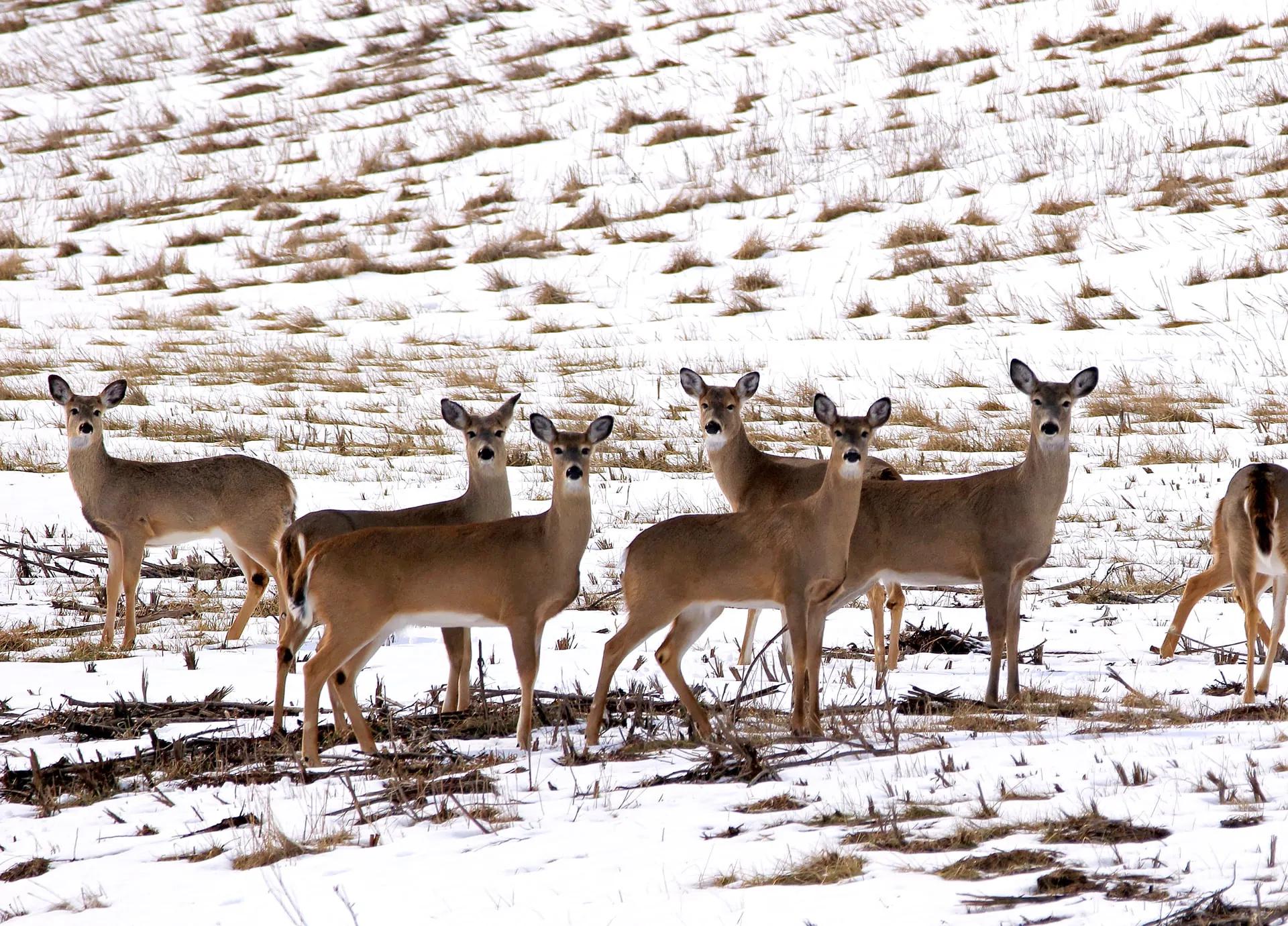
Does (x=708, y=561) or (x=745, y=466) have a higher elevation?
(x=745, y=466)

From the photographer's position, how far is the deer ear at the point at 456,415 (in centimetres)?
901

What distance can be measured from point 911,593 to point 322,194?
2131 centimetres

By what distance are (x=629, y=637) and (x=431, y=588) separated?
907mm

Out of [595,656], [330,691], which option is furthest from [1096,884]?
[595,656]

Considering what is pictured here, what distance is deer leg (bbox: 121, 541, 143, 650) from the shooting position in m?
9.20

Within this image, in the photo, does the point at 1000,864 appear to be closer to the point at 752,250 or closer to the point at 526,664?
the point at 526,664

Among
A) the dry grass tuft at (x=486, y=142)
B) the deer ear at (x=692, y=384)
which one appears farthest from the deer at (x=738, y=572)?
the dry grass tuft at (x=486, y=142)

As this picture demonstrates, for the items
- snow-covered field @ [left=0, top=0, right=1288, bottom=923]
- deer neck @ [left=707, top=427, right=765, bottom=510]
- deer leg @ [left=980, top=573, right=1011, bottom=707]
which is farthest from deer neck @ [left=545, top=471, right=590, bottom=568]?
deer neck @ [left=707, top=427, right=765, bottom=510]

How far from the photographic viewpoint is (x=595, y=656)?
8.66 meters

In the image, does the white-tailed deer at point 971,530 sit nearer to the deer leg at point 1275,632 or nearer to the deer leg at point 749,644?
the deer leg at point 749,644

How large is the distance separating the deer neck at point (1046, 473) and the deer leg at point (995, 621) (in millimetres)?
499

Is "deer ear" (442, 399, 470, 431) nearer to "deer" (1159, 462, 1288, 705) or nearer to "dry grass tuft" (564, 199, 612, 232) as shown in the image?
"deer" (1159, 462, 1288, 705)

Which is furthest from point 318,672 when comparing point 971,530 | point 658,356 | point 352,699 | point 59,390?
point 658,356

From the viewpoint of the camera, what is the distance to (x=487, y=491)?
873 cm
